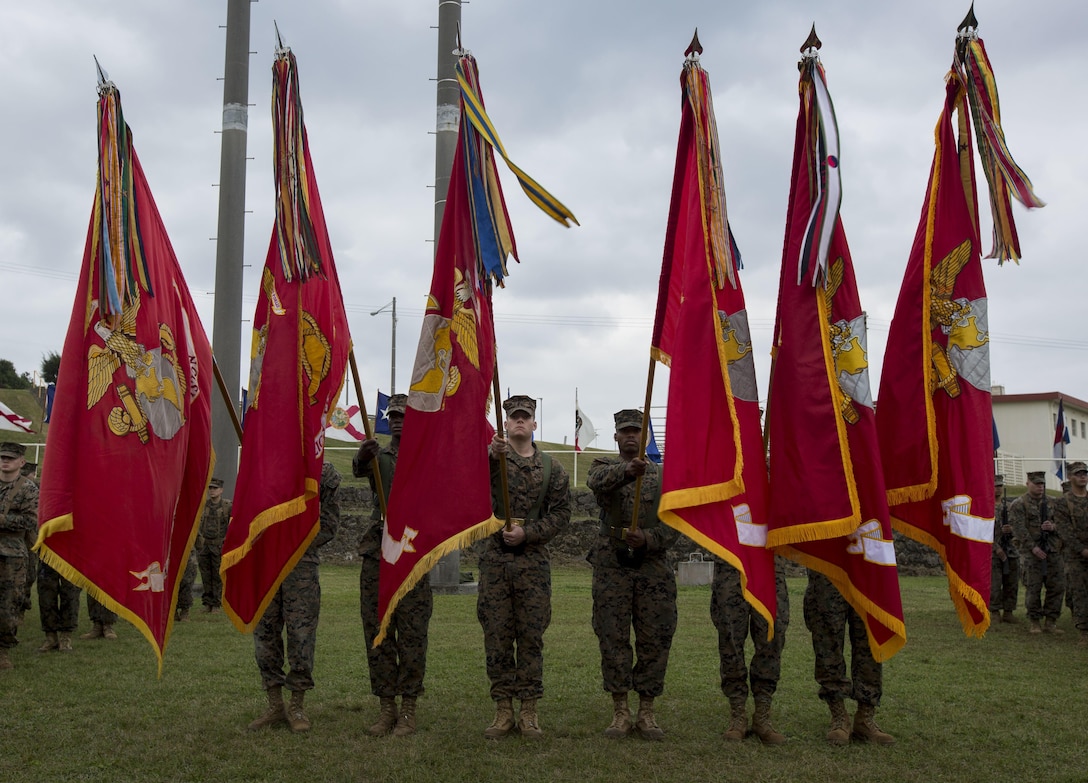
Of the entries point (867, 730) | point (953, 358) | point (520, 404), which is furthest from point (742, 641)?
point (953, 358)

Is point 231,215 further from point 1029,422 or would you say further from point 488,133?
point 1029,422

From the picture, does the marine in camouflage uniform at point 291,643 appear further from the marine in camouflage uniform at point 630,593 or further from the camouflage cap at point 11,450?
the camouflage cap at point 11,450

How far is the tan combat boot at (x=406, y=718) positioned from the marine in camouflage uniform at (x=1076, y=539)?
331 inches

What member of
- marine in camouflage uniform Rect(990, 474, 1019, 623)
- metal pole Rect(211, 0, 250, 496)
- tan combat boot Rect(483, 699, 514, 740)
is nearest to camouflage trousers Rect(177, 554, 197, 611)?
metal pole Rect(211, 0, 250, 496)

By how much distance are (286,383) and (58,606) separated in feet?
16.9

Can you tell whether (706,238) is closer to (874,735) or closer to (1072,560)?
(874,735)

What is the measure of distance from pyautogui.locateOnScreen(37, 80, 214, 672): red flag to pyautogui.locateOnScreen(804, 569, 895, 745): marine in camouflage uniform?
13.7 ft

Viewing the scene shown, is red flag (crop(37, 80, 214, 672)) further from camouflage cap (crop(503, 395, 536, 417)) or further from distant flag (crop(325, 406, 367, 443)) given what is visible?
distant flag (crop(325, 406, 367, 443))

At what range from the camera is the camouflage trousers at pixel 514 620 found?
6.51m

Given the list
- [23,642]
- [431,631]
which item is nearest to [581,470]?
[431,631]

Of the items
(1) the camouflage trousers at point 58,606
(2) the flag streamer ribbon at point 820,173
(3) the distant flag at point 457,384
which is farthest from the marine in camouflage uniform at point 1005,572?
(1) the camouflage trousers at point 58,606

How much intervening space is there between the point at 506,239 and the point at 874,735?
4.09 metres

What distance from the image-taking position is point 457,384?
264 inches

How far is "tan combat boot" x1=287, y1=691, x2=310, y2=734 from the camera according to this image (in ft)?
21.3
